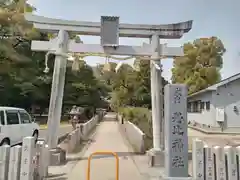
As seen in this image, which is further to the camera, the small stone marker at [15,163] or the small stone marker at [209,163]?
the small stone marker at [209,163]

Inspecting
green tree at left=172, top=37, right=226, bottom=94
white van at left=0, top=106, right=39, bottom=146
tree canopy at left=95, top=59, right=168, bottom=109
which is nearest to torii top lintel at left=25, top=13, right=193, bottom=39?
white van at left=0, top=106, right=39, bottom=146

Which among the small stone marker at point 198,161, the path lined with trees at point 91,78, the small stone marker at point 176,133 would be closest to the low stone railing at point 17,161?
the small stone marker at point 176,133

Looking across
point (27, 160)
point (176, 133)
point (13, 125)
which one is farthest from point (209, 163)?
point (13, 125)

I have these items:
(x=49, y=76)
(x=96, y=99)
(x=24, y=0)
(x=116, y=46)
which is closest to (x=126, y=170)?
(x=116, y=46)

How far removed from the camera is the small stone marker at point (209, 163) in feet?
17.8

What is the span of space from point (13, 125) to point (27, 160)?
18.4 ft

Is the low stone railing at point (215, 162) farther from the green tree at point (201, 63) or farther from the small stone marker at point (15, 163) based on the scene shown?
the green tree at point (201, 63)

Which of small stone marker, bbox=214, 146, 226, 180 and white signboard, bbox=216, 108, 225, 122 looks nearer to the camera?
small stone marker, bbox=214, 146, 226, 180

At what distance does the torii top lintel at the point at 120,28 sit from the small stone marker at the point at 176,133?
4195 millimetres

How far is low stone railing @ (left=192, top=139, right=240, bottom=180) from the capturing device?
211 inches

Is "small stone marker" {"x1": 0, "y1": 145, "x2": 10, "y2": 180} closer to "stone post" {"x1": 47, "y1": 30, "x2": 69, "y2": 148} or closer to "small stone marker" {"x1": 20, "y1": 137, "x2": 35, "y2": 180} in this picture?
"small stone marker" {"x1": 20, "y1": 137, "x2": 35, "y2": 180}

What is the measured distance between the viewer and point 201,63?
36.1 meters

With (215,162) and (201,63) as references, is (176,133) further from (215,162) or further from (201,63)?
(201,63)

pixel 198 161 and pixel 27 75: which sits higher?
pixel 27 75
